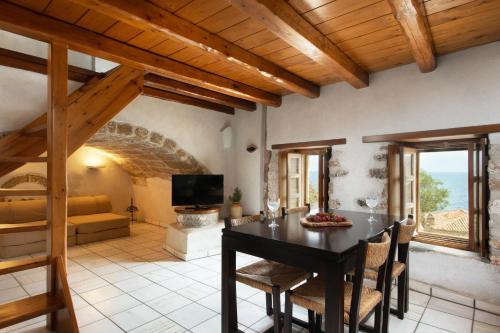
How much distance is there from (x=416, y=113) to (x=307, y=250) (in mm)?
2252

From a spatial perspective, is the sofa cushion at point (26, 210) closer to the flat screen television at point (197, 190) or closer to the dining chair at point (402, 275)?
the flat screen television at point (197, 190)

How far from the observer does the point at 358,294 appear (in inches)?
61.1

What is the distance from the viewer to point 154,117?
4.09 metres

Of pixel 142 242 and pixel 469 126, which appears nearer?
pixel 469 126

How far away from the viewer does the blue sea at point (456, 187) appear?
292 cm

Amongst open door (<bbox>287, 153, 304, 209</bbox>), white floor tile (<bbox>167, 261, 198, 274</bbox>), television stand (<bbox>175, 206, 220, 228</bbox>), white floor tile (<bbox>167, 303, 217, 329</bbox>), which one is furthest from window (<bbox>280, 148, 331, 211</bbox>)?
white floor tile (<bbox>167, 303, 217, 329</bbox>)

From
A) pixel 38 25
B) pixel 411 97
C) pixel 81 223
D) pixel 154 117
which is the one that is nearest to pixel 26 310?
pixel 38 25

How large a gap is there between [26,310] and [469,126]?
3.93 m

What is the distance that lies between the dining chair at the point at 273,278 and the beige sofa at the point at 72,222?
12.0 feet

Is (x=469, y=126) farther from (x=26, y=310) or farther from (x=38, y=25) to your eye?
(x=26, y=310)

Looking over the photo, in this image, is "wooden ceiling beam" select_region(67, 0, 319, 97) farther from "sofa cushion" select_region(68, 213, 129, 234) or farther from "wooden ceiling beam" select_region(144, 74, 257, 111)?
"sofa cushion" select_region(68, 213, 129, 234)

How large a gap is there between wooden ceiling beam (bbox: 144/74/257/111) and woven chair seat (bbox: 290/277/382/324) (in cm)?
283

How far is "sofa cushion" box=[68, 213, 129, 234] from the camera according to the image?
4718mm

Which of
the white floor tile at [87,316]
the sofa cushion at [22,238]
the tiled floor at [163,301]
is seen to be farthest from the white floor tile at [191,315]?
the sofa cushion at [22,238]
